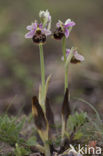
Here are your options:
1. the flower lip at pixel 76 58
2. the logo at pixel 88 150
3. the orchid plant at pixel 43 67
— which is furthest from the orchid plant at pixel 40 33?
the logo at pixel 88 150

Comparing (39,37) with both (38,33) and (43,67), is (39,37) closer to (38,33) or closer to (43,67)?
(38,33)

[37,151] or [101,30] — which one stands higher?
[101,30]

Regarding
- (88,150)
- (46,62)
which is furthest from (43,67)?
(46,62)

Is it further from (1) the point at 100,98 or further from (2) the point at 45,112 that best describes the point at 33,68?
(2) the point at 45,112

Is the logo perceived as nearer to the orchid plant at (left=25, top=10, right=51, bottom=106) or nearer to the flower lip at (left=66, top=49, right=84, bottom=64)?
the orchid plant at (left=25, top=10, right=51, bottom=106)

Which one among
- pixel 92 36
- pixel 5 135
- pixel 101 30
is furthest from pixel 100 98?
pixel 101 30
